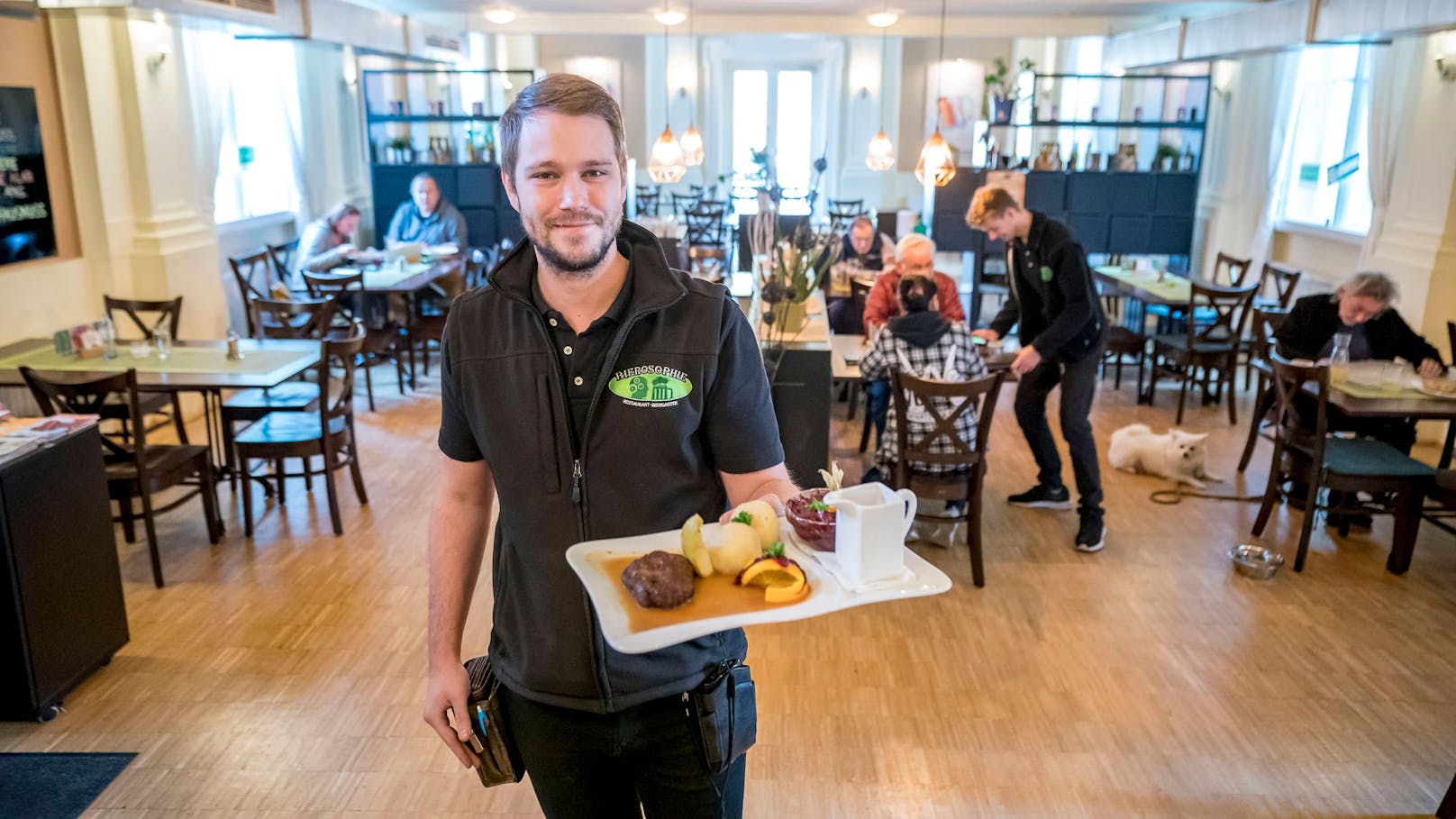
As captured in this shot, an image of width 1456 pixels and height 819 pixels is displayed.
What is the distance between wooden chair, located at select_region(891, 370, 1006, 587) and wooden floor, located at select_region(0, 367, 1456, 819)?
316 millimetres

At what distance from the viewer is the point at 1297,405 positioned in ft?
15.8

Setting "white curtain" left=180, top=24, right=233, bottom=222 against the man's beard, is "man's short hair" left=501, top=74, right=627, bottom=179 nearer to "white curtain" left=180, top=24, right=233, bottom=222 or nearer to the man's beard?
the man's beard

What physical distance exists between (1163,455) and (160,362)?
484 cm

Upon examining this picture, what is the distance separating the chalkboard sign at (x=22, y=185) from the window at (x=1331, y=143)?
26.1ft

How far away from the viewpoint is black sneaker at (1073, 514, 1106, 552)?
15.2ft

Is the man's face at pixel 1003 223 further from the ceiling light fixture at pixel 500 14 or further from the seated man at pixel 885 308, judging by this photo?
the ceiling light fixture at pixel 500 14

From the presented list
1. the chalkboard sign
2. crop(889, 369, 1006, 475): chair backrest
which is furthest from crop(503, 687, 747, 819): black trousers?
the chalkboard sign

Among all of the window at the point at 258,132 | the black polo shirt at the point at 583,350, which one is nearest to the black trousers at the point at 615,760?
the black polo shirt at the point at 583,350

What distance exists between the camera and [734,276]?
7.02 metres

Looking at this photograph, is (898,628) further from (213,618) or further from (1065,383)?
(213,618)

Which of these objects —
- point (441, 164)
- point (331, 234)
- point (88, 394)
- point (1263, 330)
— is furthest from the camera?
point (441, 164)

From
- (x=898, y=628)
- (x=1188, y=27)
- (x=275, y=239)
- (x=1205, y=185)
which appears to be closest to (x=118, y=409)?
(x=898, y=628)

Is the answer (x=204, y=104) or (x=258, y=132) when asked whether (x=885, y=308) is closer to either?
(x=204, y=104)

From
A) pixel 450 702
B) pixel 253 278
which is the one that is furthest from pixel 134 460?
pixel 253 278
